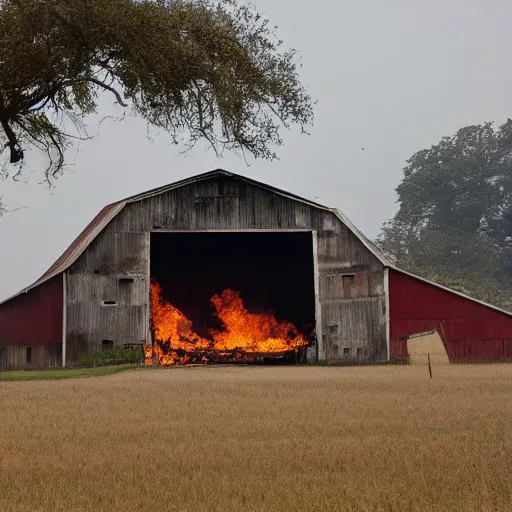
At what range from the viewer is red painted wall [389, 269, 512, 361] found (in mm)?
45094

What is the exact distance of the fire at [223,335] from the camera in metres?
48.2

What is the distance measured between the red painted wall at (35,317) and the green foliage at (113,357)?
1.74 meters

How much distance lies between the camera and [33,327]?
1829 inches

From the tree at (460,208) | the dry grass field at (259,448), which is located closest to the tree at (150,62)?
the dry grass field at (259,448)

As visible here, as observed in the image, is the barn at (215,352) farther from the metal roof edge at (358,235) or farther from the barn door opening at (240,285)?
the barn door opening at (240,285)

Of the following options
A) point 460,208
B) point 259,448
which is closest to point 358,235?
point 259,448

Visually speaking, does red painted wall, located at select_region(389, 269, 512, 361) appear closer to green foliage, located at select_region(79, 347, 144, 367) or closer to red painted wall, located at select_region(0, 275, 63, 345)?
green foliage, located at select_region(79, 347, 144, 367)

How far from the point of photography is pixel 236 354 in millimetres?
49219

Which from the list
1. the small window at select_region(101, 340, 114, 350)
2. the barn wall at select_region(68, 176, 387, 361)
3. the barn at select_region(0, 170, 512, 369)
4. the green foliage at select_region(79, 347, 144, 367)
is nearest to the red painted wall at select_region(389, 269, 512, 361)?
the barn at select_region(0, 170, 512, 369)

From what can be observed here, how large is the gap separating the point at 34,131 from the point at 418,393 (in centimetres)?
1716

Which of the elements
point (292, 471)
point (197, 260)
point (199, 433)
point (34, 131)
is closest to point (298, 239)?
point (197, 260)

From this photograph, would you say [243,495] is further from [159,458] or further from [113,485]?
[159,458]

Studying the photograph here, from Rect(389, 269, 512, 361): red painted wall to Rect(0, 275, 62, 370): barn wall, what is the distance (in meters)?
15.2

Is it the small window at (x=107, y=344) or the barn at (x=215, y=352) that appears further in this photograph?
the barn at (x=215, y=352)
